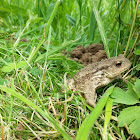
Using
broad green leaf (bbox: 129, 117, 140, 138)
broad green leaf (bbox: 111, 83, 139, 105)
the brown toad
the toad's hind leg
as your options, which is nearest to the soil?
the brown toad

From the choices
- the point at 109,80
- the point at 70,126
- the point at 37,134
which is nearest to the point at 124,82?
the point at 109,80

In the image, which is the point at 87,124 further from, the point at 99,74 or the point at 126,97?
the point at 99,74

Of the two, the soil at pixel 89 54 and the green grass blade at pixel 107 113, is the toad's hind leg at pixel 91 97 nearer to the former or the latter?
the green grass blade at pixel 107 113

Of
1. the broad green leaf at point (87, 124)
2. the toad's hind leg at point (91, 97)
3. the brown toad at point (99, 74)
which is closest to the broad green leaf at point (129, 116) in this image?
the broad green leaf at point (87, 124)

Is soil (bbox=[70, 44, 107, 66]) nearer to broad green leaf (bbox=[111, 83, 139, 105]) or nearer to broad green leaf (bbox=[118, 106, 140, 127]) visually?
broad green leaf (bbox=[111, 83, 139, 105])

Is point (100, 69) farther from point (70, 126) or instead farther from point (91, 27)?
point (91, 27)
